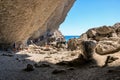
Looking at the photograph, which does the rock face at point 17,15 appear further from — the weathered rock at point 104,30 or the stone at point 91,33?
the weathered rock at point 104,30

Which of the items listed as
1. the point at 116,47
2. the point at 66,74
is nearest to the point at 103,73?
the point at 66,74

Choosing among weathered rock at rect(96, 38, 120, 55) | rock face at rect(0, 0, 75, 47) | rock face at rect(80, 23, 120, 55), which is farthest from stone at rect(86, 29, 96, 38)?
weathered rock at rect(96, 38, 120, 55)

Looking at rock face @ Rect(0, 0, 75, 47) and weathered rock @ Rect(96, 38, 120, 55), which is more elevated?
rock face @ Rect(0, 0, 75, 47)

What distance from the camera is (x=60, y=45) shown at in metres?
21.2

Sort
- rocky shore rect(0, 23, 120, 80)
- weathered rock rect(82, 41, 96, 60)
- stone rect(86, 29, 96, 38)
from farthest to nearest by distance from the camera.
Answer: stone rect(86, 29, 96, 38) → weathered rock rect(82, 41, 96, 60) → rocky shore rect(0, 23, 120, 80)

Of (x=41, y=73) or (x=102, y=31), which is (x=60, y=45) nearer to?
(x=102, y=31)

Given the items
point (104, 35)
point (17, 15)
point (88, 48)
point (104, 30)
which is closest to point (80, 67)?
point (88, 48)

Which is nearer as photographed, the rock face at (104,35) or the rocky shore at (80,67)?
the rocky shore at (80,67)

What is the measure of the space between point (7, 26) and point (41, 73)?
6697 millimetres

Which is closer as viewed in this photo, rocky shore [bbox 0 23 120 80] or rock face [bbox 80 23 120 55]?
rocky shore [bbox 0 23 120 80]

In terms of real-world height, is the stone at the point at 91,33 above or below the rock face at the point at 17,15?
below

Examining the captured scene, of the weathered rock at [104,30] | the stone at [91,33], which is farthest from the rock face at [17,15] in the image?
the weathered rock at [104,30]

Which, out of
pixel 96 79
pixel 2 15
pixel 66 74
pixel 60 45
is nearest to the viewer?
pixel 96 79

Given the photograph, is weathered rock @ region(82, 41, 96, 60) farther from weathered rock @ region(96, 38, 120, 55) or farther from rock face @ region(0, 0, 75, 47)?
rock face @ region(0, 0, 75, 47)
